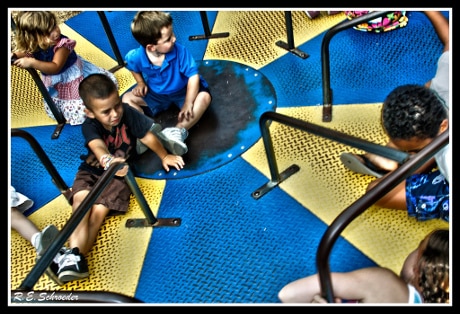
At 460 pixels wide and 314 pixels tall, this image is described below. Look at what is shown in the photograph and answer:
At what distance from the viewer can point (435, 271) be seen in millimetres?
1385

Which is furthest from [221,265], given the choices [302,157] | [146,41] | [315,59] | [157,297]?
[315,59]

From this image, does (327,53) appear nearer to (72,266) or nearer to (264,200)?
(264,200)

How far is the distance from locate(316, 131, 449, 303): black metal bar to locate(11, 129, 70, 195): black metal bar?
1339mm

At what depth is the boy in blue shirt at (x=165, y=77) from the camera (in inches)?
87.8

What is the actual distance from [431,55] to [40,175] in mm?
2067

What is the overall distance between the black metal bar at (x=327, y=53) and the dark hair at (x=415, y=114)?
1.50ft

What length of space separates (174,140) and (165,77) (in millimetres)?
359

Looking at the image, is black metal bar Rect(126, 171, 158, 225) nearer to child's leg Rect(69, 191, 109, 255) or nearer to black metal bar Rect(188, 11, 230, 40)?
child's leg Rect(69, 191, 109, 255)

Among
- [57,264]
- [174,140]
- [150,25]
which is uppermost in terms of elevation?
[150,25]

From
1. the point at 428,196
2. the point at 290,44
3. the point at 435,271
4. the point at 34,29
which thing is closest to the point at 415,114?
the point at 428,196

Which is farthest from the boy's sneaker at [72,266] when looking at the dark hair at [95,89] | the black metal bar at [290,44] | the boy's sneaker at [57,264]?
the black metal bar at [290,44]

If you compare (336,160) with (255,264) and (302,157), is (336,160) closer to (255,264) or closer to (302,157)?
(302,157)

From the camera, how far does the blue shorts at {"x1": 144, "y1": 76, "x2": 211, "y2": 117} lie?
2.46 m

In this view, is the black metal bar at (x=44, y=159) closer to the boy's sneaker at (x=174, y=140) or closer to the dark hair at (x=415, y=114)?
the boy's sneaker at (x=174, y=140)
